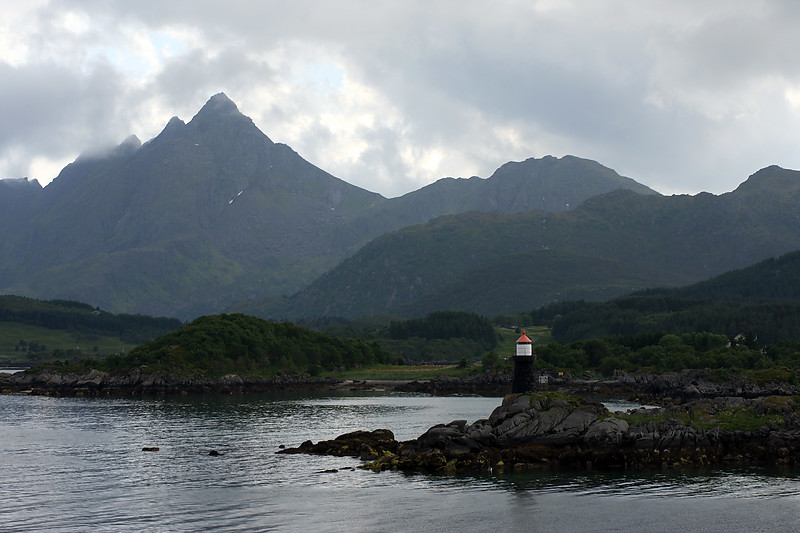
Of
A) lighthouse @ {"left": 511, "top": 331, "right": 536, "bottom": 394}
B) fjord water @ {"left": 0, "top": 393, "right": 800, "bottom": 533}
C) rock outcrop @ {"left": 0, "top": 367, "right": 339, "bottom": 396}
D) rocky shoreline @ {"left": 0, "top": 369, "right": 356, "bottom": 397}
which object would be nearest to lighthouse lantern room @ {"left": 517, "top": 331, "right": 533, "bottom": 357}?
lighthouse @ {"left": 511, "top": 331, "right": 536, "bottom": 394}

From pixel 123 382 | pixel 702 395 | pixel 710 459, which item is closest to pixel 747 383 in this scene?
pixel 702 395

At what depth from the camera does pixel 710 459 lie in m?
67.4

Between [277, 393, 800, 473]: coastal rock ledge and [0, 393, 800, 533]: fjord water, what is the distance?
269 cm

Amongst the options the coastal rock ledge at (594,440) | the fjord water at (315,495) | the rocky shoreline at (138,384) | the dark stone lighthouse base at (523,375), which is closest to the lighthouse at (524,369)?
the dark stone lighthouse base at (523,375)

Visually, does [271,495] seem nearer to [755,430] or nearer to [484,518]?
[484,518]

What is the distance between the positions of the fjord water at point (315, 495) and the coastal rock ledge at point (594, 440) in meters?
2.69

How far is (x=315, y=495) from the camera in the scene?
193ft

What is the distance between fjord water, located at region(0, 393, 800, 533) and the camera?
50.8 meters

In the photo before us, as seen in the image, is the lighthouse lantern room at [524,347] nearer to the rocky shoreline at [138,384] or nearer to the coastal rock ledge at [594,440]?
the coastal rock ledge at [594,440]

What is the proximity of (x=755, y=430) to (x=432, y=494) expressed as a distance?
99.8 ft

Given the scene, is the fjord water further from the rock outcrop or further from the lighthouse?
the rock outcrop

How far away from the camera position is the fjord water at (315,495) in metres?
50.8

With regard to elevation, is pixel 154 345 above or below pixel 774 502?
above

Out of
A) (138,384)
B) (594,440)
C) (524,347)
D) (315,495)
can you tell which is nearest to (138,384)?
(138,384)
